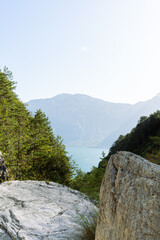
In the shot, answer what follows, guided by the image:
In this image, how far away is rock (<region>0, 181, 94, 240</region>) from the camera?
11.0 feet

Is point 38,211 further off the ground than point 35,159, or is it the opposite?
point 35,159

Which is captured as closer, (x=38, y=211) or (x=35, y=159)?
(x=38, y=211)

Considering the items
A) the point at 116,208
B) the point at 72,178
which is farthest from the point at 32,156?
the point at 116,208

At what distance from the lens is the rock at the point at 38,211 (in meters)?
3.34

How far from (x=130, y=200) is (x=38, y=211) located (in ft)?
9.41

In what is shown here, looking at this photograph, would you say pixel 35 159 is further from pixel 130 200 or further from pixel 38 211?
pixel 130 200

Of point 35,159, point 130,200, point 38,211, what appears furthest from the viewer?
point 35,159

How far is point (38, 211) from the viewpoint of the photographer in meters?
4.20

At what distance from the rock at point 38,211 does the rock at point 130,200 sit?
1.27 meters

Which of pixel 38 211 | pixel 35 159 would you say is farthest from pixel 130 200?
pixel 35 159

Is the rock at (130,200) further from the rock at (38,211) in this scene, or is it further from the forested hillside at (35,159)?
the forested hillside at (35,159)

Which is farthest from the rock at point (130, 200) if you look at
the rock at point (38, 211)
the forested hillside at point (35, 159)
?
the forested hillside at point (35, 159)

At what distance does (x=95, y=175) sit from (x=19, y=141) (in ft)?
13.3

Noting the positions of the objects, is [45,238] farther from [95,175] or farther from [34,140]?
[34,140]
